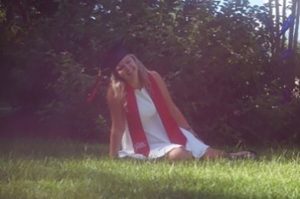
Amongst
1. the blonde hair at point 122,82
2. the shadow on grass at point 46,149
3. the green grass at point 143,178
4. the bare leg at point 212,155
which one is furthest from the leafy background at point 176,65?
the green grass at point 143,178

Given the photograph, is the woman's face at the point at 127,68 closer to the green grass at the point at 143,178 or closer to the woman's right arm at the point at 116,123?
the woman's right arm at the point at 116,123

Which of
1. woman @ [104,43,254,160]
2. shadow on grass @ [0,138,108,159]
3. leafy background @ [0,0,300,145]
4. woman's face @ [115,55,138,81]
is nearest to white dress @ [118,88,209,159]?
woman @ [104,43,254,160]

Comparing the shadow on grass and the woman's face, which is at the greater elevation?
the woman's face

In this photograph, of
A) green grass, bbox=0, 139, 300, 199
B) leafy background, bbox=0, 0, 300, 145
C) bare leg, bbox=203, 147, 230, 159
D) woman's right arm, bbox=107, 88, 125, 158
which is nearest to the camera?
green grass, bbox=0, 139, 300, 199

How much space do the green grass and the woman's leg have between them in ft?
0.80

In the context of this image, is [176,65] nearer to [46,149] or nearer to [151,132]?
[46,149]

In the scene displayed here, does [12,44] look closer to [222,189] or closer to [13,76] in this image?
[13,76]

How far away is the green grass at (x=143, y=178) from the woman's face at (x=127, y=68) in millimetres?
757

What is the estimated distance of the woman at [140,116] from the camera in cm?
626

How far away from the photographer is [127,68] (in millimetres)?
6273

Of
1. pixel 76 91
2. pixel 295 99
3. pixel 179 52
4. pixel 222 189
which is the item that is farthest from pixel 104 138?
pixel 222 189

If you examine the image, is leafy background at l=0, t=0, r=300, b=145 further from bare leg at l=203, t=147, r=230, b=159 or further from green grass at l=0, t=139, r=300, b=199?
green grass at l=0, t=139, r=300, b=199

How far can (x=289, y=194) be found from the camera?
4.29 meters

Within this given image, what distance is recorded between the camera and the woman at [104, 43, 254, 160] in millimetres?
6258
